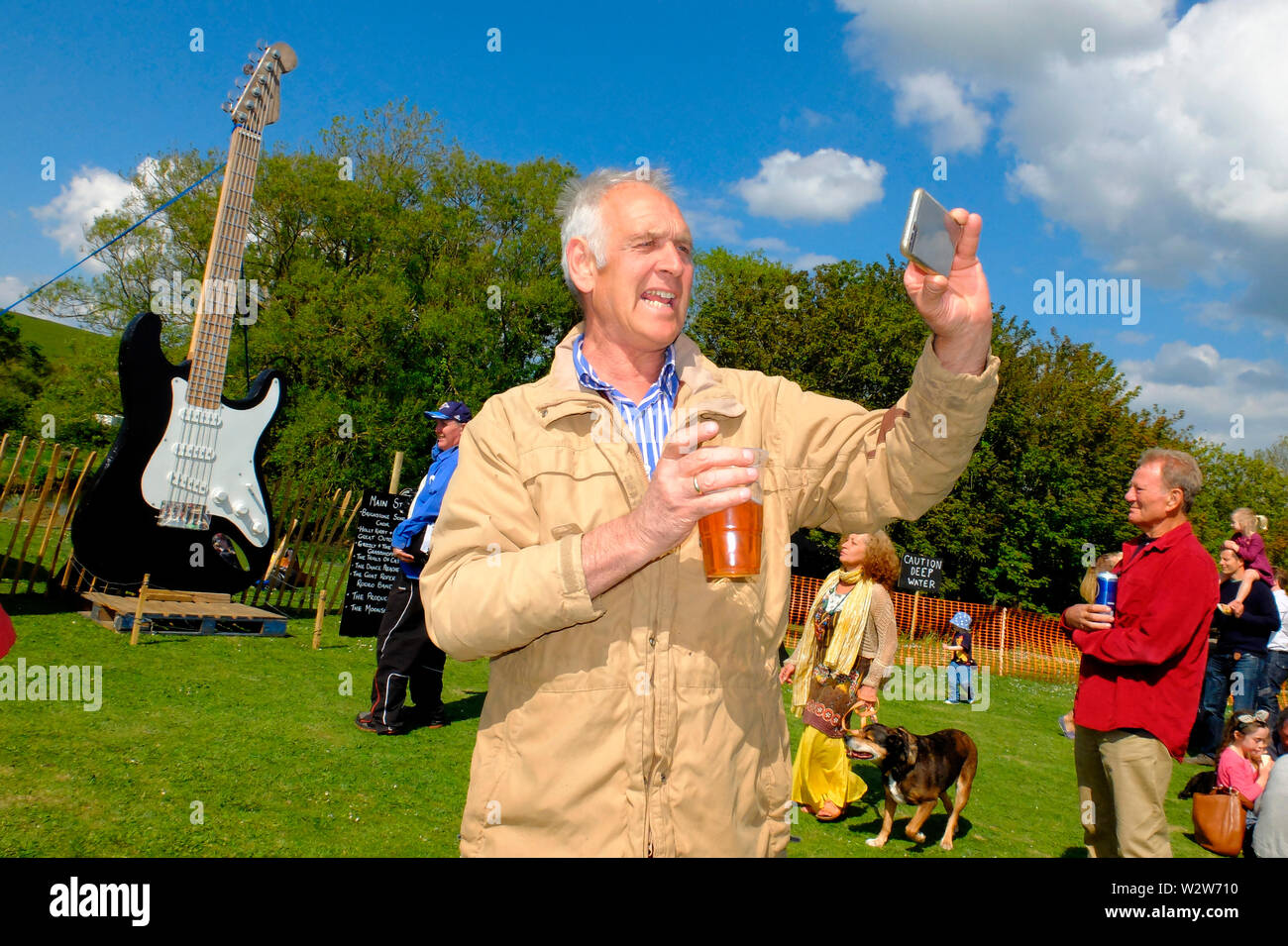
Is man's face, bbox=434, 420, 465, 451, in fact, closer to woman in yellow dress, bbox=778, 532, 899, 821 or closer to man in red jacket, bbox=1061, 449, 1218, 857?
woman in yellow dress, bbox=778, 532, 899, 821

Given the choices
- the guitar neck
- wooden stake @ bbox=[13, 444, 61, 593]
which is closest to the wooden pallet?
wooden stake @ bbox=[13, 444, 61, 593]

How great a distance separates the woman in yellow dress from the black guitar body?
7.56 metres

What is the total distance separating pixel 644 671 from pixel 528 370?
31491 mm

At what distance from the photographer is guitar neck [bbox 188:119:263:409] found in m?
10.4

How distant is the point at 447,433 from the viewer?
7.59 metres

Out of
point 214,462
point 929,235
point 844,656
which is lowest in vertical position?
point 844,656

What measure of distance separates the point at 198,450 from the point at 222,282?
2040mm

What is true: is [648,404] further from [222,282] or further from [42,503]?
[42,503]

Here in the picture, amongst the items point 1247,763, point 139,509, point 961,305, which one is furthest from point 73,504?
point 1247,763

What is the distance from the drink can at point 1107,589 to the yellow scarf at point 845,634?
2019 mm
